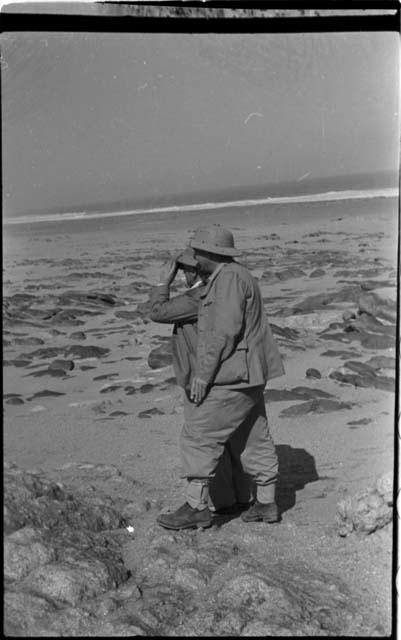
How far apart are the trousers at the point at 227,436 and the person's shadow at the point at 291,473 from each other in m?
0.37

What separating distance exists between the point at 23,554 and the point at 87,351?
3.86 m

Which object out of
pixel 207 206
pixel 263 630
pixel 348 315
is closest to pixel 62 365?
pixel 207 206

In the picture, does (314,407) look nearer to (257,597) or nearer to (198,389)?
(198,389)

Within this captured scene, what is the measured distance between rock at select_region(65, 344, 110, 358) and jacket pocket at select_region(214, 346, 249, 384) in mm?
3669

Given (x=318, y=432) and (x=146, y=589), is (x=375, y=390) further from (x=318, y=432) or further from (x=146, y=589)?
(x=146, y=589)

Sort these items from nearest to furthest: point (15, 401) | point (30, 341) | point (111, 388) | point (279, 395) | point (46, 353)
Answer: point (279, 395), point (15, 401), point (111, 388), point (46, 353), point (30, 341)

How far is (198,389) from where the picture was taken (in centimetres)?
436

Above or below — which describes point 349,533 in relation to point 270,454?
below

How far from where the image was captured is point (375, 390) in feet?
22.4

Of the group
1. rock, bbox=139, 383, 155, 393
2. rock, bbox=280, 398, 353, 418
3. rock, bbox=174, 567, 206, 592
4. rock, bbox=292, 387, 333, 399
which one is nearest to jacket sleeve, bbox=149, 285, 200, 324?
rock, bbox=174, 567, 206, 592

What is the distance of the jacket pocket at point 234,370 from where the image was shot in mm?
4344

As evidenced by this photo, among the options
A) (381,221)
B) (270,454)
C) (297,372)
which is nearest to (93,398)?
(297,372)

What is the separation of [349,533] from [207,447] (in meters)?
0.77

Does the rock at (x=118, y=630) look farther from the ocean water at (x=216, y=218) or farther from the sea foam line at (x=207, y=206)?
the ocean water at (x=216, y=218)
